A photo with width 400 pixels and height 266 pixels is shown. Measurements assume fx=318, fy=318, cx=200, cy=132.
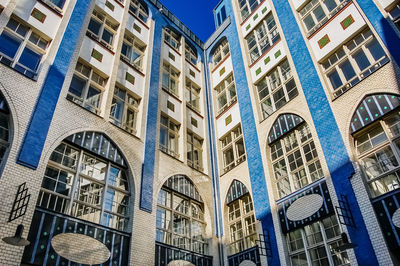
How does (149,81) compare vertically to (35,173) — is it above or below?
above

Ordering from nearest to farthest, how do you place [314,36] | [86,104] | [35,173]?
[35,173] < [86,104] < [314,36]

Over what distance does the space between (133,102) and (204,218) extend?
6.69 m

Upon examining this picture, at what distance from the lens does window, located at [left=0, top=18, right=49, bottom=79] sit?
11.4 metres

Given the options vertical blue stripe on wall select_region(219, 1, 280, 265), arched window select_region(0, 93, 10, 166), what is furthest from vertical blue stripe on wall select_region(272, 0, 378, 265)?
arched window select_region(0, 93, 10, 166)

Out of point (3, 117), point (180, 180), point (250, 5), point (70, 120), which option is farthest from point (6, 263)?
point (250, 5)

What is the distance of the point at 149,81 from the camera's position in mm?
16438

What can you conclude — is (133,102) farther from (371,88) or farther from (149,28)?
(371,88)

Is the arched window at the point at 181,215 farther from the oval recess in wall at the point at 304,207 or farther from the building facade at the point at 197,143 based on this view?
the oval recess in wall at the point at 304,207

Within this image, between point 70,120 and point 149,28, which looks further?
point 149,28

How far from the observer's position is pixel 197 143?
1841cm

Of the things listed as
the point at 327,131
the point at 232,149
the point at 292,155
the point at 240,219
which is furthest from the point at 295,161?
the point at 232,149

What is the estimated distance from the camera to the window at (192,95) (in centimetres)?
1956

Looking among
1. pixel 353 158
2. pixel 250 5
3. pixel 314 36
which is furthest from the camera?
pixel 250 5

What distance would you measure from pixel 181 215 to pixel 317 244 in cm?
594
